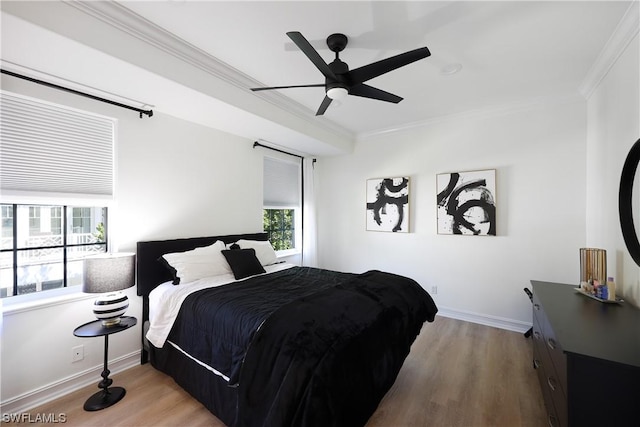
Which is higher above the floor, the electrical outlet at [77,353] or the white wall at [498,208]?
the white wall at [498,208]

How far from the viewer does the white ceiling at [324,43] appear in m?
1.79

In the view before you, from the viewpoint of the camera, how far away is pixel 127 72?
6.79ft

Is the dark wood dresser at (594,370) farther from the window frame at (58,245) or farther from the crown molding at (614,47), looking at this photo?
the window frame at (58,245)

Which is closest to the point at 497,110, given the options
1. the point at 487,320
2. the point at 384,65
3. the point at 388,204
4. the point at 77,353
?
the point at 388,204

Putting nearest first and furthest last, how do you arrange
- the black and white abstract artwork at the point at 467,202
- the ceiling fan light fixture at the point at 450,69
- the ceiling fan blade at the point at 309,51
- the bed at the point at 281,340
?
the bed at the point at 281,340 → the ceiling fan blade at the point at 309,51 → the ceiling fan light fixture at the point at 450,69 → the black and white abstract artwork at the point at 467,202

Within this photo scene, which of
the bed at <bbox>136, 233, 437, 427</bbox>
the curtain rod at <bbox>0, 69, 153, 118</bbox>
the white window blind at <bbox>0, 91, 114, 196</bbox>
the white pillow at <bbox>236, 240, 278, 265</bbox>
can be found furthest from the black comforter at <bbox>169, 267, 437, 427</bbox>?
the curtain rod at <bbox>0, 69, 153, 118</bbox>

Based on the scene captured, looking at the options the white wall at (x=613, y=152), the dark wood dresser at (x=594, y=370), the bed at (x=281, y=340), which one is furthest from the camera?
the white wall at (x=613, y=152)

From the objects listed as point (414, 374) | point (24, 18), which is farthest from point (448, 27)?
point (414, 374)

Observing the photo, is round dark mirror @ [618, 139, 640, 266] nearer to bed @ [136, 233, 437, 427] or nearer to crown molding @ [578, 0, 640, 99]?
crown molding @ [578, 0, 640, 99]

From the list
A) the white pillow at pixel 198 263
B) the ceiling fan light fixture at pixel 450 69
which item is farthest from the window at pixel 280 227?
the ceiling fan light fixture at pixel 450 69

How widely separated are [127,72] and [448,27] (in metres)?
2.49

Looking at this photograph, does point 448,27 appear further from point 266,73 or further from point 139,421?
point 139,421

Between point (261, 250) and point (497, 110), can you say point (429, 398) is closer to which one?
point (261, 250)

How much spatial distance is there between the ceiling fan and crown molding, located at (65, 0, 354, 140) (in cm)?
90
